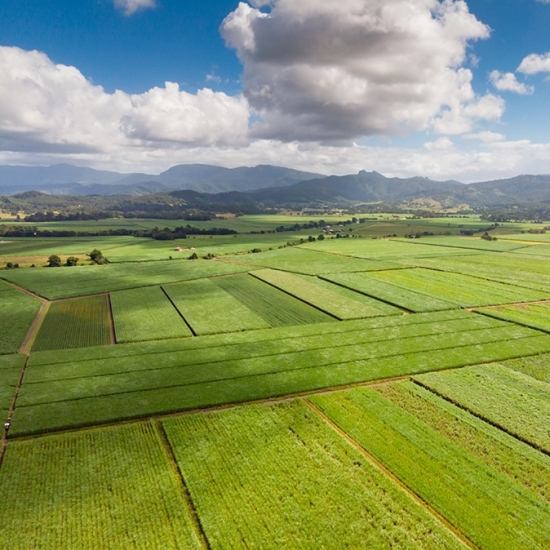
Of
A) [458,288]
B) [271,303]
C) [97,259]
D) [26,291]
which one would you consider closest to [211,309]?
[271,303]

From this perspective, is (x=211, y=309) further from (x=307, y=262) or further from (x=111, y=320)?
(x=307, y=262)

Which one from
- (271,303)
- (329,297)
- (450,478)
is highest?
(329,297)

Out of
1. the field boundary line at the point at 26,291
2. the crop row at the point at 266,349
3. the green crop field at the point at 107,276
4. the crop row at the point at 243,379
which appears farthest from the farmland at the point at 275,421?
the green crop field at the point at 107,276

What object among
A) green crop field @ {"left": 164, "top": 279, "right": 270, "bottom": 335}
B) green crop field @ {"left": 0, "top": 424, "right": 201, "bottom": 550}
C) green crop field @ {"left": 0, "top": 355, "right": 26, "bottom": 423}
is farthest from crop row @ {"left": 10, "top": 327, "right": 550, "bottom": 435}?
green crop field @ {"left": 164, "top": 279, "right": 270, "bottom": 335}

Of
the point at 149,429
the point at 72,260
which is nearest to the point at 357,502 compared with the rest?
the point at 149,429

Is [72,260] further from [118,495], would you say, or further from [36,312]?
[118,495]

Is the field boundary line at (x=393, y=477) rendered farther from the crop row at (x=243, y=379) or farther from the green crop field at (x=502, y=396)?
the green crop field at (x=502, y=396)
